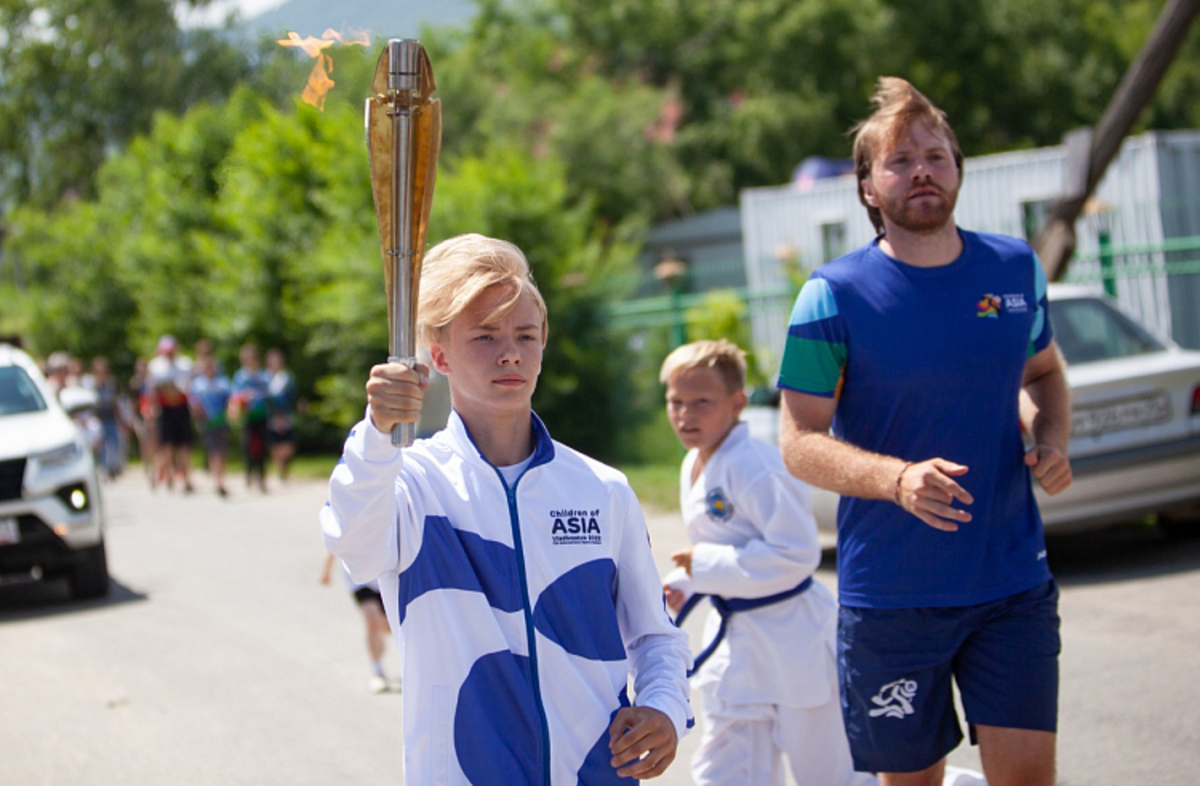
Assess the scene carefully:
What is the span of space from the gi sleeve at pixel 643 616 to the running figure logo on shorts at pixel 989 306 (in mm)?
1162

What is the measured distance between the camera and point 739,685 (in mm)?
4273

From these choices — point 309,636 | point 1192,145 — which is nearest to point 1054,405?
point 309,636

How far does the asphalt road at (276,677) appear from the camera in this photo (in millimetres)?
5812

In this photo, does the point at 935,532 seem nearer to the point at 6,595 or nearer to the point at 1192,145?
the point at 6,595

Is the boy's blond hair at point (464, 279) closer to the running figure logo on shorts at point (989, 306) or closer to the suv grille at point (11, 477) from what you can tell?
the running figure logo on shorts at point (989, 306)

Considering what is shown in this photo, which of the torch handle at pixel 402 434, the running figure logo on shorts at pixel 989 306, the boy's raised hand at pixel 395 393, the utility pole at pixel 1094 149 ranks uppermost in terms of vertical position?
the utility pole at pixel 1094 149

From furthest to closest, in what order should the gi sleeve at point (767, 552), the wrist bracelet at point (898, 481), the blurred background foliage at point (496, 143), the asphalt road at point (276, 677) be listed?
the blurred background foliage at point (496, 143) → the asphalt road at point (276, 677) → the gi sleeve at point (767, 552) → the wrist bracelet at point (898, 481)

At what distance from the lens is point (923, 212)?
11.3ft

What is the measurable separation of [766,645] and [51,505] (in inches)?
295

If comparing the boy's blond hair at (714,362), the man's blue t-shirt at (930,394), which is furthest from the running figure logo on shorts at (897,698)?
the boy's blond hair at (714,362)

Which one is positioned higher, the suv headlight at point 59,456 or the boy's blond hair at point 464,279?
the boy's blond hair at point 464,279

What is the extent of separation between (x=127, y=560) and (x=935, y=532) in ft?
35.7

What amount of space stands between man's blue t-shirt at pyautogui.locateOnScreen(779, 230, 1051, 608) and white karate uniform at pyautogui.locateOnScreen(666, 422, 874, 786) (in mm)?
704

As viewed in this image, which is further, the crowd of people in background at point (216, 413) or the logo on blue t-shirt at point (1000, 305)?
the crowd of people in background at point (216, 413)
